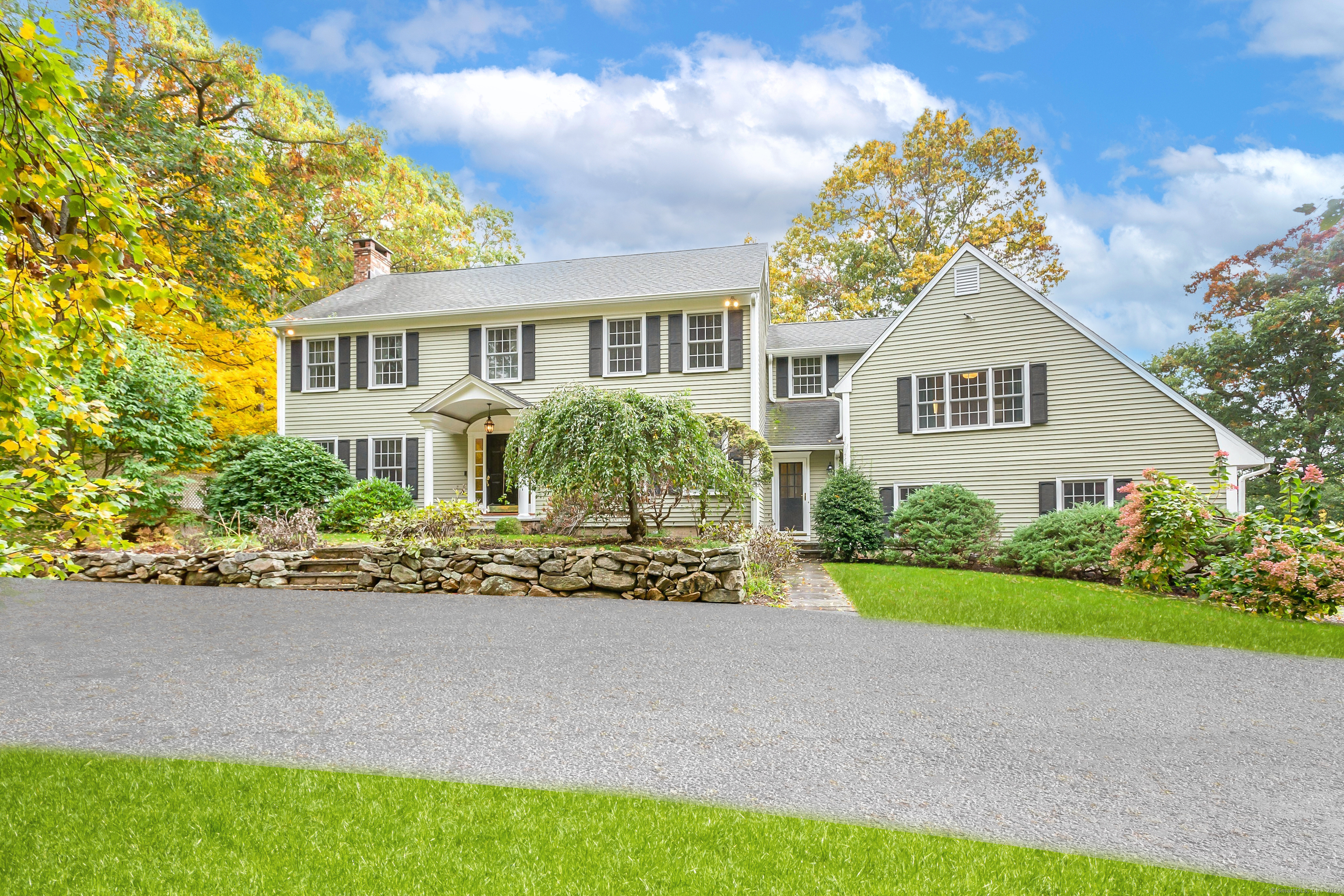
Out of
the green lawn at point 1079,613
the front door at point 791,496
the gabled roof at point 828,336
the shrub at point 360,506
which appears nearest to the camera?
the green lawn at point 1079,613

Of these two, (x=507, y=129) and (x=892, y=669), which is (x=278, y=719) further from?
(x=507, y=129)

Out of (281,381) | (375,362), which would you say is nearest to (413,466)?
(375,362)

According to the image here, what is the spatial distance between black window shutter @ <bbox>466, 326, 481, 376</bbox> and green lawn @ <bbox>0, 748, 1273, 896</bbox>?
1450 centimetres

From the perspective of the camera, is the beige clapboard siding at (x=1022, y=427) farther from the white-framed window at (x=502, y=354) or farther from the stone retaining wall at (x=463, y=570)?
the white-framed window at (x=502, y=354)

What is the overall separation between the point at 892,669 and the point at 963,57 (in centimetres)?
1810

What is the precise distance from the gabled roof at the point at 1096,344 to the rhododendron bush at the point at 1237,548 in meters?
2.09

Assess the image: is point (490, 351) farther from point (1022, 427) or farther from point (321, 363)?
point (1022, 427)

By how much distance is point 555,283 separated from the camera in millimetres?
18359

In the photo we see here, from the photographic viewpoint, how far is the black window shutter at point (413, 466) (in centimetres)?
1731

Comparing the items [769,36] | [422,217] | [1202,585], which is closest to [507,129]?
[422,217]

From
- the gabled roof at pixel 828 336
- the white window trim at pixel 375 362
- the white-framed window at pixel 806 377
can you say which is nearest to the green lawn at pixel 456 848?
the white window trim at pixel 375 362

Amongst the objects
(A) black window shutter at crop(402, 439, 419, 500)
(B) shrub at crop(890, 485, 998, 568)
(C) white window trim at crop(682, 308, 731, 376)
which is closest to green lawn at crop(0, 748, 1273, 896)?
(B) shrub at crop(890, 485, 998, 568)

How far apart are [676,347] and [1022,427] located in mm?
7383

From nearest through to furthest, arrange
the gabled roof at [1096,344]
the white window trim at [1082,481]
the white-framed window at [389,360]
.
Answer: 1. the gabled roof at [1096,344]
2. the white window trim at [1082,481]
3. the white-framed window at [389,360]
